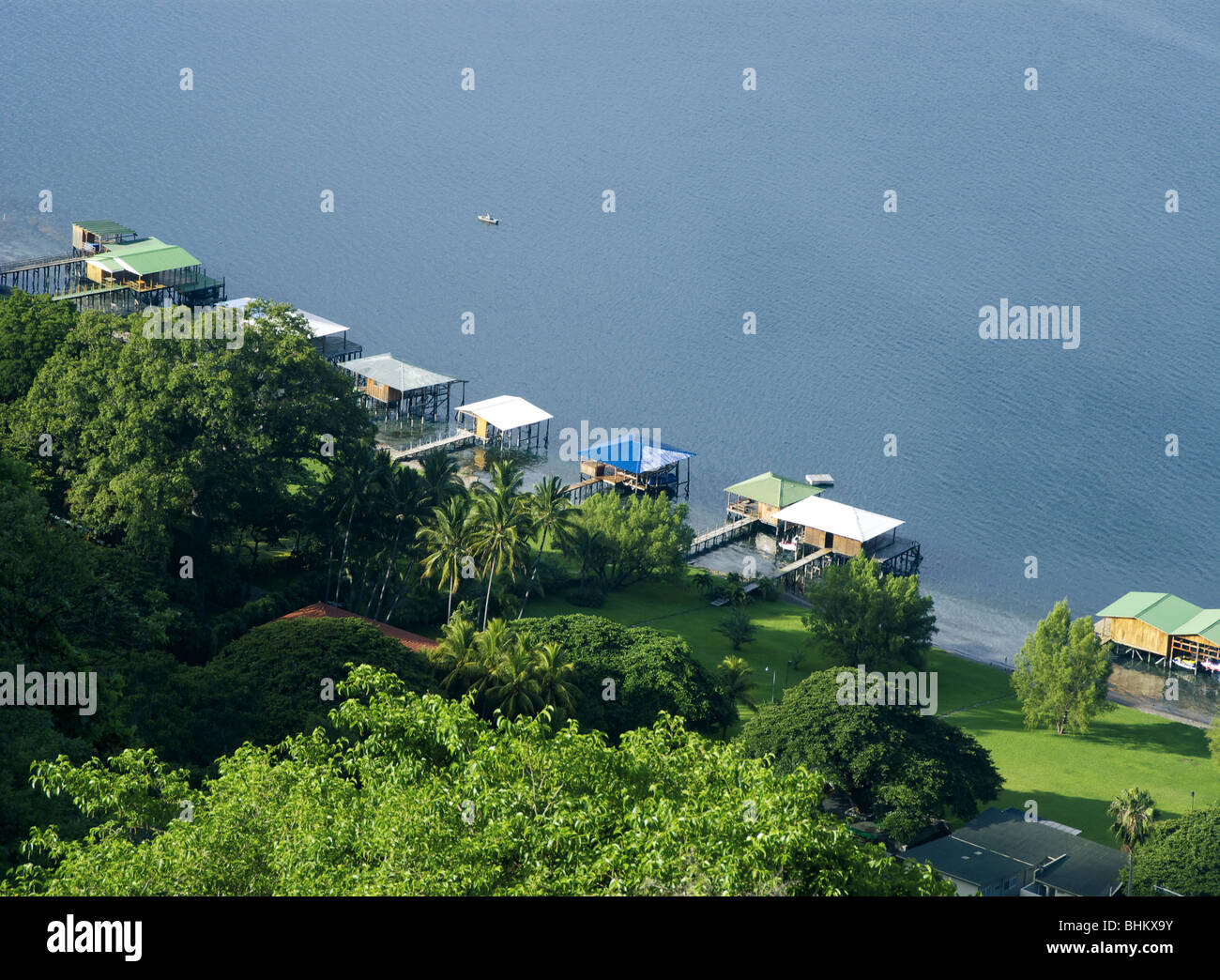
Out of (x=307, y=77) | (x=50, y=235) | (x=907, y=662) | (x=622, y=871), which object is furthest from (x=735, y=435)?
(x=307, y=77)

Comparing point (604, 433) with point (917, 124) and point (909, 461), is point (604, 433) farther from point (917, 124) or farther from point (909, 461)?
point (917, 124)

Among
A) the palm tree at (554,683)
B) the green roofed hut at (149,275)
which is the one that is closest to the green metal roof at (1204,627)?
the palm tree at (554,683)

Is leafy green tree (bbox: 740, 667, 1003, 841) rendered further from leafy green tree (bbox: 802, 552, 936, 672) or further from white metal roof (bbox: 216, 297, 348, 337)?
white metal roof (bbox: 216, 297, 348, 337)

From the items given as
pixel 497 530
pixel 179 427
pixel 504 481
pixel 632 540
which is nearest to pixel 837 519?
pixel 632 540

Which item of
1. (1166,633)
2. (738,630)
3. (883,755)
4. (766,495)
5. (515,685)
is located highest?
(766,495)

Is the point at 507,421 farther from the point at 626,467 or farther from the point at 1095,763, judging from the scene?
the point at 1095,763

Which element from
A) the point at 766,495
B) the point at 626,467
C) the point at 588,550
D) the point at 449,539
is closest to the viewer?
the point at 449,539

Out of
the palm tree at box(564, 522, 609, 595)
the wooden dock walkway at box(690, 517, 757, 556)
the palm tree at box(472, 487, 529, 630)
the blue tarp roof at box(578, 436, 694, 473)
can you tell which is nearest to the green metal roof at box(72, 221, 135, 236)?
the blue tarp roof at box(578, 436, 694, 473)

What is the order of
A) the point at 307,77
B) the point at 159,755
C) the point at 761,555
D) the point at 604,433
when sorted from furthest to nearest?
1. the point at 307,77
2. the point at 604,433
3. the point at 761,555
4. the point at 159,755
